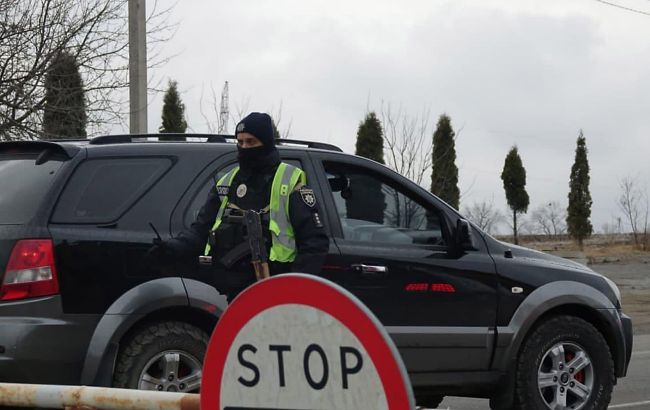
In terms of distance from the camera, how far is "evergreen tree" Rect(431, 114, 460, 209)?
36.1m

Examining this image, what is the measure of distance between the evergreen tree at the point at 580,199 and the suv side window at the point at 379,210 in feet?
143

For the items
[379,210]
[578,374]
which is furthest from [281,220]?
[578,374]

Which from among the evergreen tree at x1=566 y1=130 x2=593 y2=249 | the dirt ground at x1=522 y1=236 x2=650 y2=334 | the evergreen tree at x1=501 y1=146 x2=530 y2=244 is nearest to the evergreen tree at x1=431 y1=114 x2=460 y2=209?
the dirt ground at x1=522 y1=236 x2=650 y2=334

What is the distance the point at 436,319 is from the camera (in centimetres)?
626

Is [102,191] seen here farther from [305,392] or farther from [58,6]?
[58,6]

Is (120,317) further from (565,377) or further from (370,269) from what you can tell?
(565,377)

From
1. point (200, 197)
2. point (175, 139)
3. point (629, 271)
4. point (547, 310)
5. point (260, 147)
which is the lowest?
point (629, 271)

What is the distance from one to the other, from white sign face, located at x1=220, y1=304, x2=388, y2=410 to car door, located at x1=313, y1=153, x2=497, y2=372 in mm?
3344

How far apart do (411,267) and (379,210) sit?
17.4 inches

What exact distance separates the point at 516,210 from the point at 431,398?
43462 mm

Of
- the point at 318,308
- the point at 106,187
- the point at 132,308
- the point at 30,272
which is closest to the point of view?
the point at 318,308

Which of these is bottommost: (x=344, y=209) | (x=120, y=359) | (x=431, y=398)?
(x=431, y=398)

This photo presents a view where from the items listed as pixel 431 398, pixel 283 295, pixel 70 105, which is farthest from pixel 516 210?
pixel 283 295

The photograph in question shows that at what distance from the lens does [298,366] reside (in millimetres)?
2611
